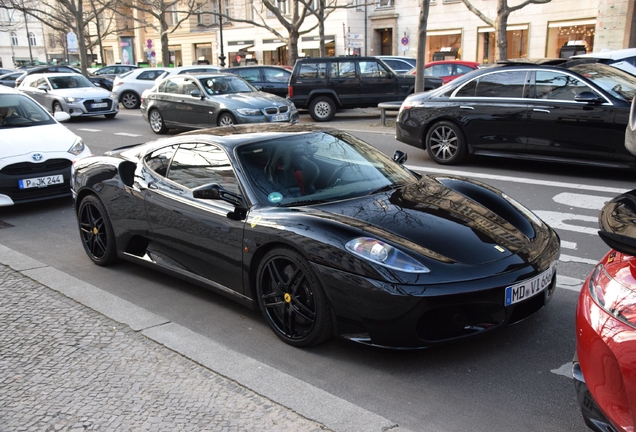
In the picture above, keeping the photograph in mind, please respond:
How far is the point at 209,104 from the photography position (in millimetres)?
15547

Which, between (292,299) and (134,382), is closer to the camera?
(134,382)

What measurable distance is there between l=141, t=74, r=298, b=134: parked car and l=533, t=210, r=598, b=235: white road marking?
332 inches

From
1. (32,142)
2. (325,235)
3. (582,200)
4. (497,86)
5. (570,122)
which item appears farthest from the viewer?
(497,86)

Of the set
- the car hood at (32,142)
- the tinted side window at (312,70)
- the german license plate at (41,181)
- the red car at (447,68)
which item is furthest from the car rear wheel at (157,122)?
the red car at (447,68)

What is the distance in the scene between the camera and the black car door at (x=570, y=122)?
890 centimetres

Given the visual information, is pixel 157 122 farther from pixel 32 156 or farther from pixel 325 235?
pixel 325 235

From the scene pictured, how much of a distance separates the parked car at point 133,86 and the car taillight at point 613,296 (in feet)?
81.1

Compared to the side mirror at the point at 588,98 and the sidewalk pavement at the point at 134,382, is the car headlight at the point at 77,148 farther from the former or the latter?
the side mirror at the point at 588,98

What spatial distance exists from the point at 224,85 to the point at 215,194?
12094mm

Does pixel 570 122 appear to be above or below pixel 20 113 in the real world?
below

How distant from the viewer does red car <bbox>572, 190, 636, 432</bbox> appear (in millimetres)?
2385

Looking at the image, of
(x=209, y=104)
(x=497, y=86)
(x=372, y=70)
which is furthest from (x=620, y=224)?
(x=372, y=70)

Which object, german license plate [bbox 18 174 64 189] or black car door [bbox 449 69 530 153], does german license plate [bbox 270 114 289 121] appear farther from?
german license plate [bbox 18 174 64 189]

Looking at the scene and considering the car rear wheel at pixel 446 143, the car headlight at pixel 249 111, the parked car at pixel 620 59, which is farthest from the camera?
the car headlight at pixel 249 111
